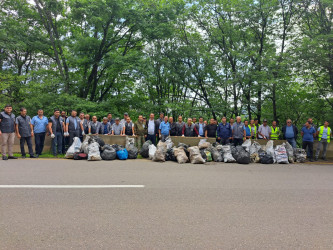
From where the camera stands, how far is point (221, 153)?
32.2ft

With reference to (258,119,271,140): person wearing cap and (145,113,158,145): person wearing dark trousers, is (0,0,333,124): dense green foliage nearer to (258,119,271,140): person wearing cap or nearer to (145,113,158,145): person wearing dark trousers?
(258,119,271,140): person wearing cap

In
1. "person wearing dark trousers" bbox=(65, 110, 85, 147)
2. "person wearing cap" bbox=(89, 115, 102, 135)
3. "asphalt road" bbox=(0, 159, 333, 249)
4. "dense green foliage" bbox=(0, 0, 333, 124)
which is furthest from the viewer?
"dense green foliage" bbox=(0, 0, 333, 124)

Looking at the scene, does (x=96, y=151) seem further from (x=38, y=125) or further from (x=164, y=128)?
(x=164, y=128)

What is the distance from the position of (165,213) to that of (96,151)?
237 inches

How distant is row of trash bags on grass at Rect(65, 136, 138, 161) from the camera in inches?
359

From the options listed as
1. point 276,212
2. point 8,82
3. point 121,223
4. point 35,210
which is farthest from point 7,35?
point 276,212

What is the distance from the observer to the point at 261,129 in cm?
1193

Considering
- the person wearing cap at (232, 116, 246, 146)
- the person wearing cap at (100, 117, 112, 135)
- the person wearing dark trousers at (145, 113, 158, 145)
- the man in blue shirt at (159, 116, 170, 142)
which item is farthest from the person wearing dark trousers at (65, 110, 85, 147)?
the person wearing cap at (232, 116, 246, 146)

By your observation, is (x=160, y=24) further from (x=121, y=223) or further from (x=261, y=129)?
(x=121, y=223)

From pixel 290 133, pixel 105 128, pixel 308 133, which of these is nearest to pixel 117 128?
pixel 105 128

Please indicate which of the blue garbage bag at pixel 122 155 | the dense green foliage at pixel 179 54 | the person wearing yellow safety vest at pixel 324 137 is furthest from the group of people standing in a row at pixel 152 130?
the dense green foliage at pixel 179 54

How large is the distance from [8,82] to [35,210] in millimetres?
16588

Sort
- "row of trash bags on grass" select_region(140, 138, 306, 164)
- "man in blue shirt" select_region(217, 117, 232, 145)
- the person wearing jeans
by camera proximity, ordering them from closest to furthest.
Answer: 1. the person wearing jeans
2. "row of trash bags on grass" select_region(140, 138, 306, 164)
3. "man in blue shirt" select_region(217, 117, 232, 145)

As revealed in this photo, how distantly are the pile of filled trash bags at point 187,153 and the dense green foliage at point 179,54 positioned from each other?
15.3ft
